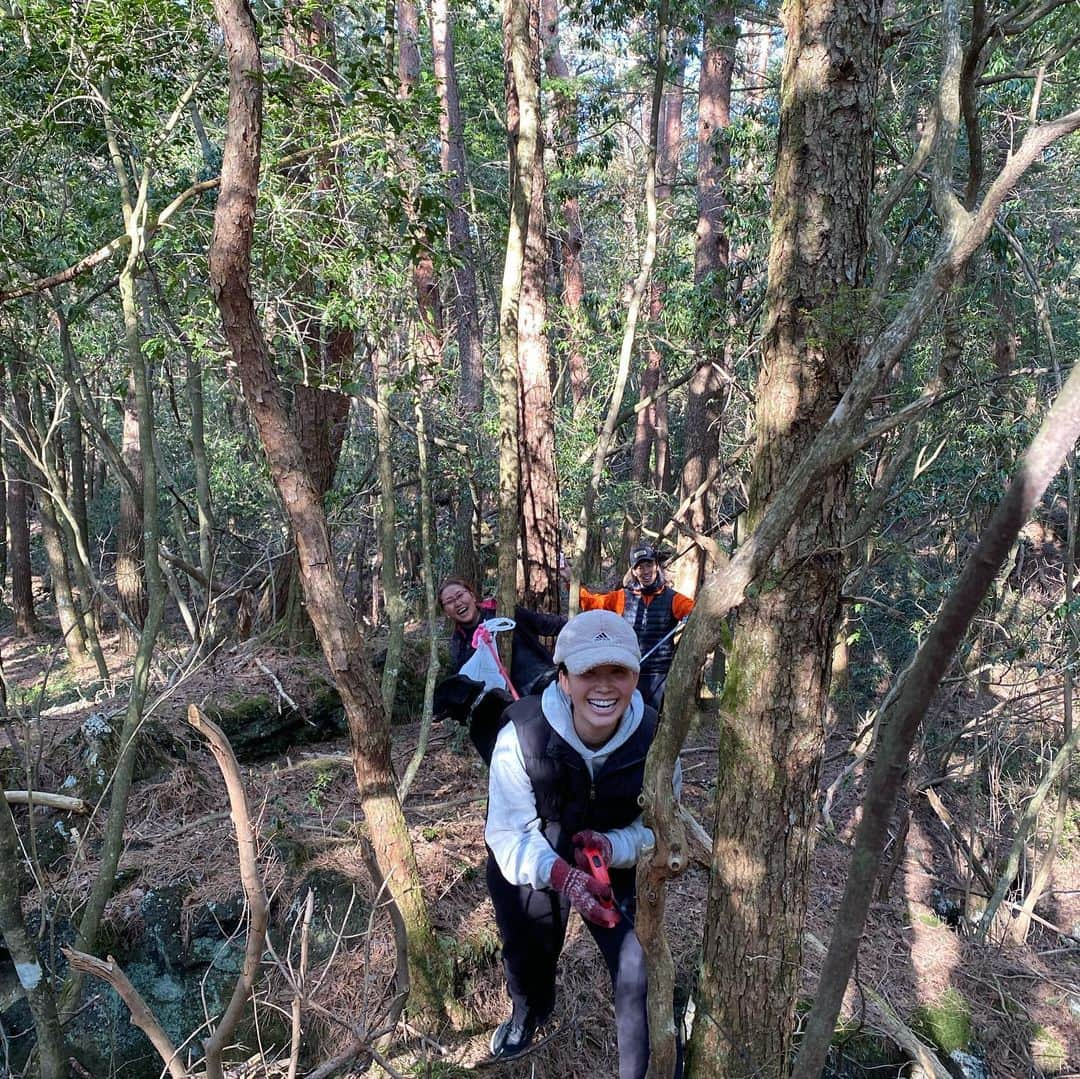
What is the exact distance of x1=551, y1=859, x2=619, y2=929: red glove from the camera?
255cm

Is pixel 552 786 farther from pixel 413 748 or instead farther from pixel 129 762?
pixel 413 748

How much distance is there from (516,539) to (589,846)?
2.30 m

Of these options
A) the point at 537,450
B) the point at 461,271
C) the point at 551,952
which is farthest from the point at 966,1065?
the point at 461,271

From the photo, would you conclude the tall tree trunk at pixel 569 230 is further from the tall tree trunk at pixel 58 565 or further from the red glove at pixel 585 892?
the tall tree trunk at pixel 58 565

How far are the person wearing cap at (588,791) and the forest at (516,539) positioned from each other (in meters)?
0.26

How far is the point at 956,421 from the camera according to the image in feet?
22.8

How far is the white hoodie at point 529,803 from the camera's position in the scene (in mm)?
2672

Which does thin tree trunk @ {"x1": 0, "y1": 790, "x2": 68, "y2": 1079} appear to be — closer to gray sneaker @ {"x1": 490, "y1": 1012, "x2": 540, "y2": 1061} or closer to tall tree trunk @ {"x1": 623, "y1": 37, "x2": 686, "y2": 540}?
gray sneaker @ {"x1": 490, "y1": 1012, "x2": 540, "y2": 1061}

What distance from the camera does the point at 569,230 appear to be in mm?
9750

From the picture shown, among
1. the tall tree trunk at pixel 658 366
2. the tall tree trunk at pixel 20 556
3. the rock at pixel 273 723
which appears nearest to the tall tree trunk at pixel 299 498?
the rock at pixel 273 723

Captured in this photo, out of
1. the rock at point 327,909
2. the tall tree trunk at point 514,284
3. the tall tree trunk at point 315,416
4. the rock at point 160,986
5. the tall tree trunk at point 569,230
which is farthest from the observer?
the tall tree trunk at point 569,230

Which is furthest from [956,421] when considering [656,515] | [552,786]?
[552,786]

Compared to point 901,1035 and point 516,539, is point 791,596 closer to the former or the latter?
point 516,539

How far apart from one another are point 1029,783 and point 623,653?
713cm
